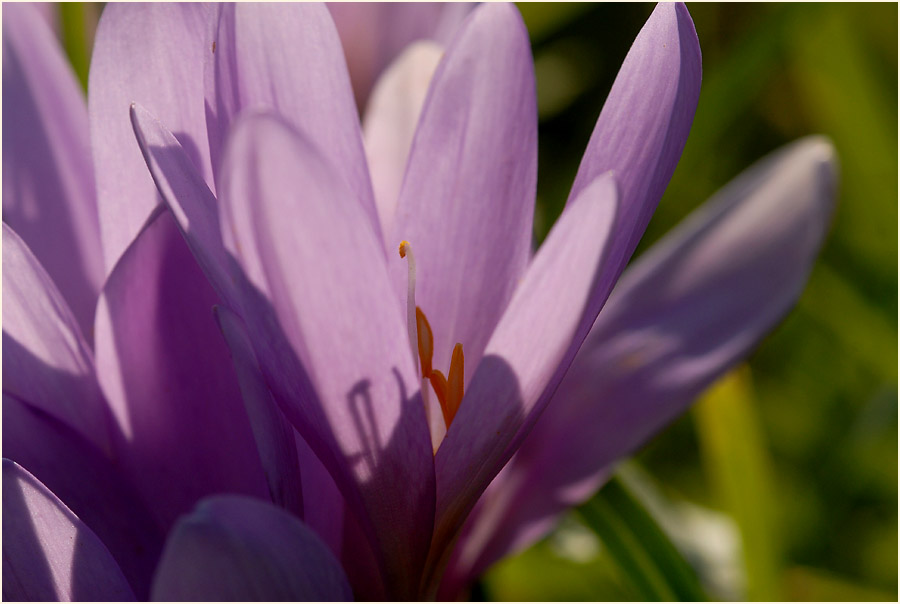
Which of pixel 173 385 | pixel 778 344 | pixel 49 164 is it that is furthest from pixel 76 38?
pixel 778 344

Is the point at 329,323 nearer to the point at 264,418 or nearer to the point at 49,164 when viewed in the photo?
the point at 264,418

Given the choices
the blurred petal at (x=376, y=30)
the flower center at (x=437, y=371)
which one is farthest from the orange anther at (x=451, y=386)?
the blurred petal at (x=376, y=30)

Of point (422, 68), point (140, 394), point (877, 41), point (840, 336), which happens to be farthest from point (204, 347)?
point (877, 41)

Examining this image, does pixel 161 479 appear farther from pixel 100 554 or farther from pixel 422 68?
pixel 422 68

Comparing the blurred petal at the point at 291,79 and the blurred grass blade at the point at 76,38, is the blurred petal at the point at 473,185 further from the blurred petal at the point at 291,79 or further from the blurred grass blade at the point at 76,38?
the blurred grass blade at the point at 76,38

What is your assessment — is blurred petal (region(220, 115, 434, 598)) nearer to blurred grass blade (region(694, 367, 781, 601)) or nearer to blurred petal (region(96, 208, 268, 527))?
blurred petal (region(96, 208, 268, 527))

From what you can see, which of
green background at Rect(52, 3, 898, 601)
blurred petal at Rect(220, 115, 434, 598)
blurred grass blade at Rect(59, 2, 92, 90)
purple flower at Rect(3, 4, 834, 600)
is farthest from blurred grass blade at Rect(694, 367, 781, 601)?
blurred grass blade at Rect(59, 2, 92, 90)
